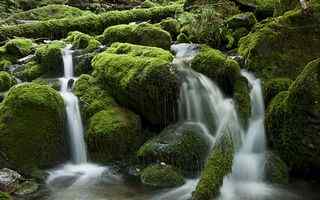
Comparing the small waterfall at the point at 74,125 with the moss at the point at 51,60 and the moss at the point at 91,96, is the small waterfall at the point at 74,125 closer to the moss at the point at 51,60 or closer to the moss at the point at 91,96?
the moss at the point at 91,96

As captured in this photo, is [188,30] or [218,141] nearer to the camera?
[218,141]

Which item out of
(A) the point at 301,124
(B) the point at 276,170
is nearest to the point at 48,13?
(A) the point at 301,124

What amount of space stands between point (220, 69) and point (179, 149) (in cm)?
233

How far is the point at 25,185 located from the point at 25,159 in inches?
39.4

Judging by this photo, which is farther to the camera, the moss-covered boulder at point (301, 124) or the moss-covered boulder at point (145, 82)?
the moss-covered boulder at point (145, 82)

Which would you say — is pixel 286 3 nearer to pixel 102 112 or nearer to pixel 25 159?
pixel 102 112

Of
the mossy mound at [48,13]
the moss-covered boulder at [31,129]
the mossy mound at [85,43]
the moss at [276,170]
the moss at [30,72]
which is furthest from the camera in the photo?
the mossy mound at [48,13]

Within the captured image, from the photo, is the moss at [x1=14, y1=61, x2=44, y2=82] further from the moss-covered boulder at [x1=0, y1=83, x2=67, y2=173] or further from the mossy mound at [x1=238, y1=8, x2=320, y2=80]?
the mossy mound at [x1=238, y1=8, x2=320, y2=80]

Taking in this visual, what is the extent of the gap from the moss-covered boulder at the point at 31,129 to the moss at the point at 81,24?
660cm

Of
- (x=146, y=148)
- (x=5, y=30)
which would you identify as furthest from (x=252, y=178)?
(x=5, y=30)

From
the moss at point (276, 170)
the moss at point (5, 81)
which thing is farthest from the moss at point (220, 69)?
the moss at point (5, 81)

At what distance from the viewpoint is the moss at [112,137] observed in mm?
10109

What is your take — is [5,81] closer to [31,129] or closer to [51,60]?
[51,60]

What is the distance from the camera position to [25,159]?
9750mm
